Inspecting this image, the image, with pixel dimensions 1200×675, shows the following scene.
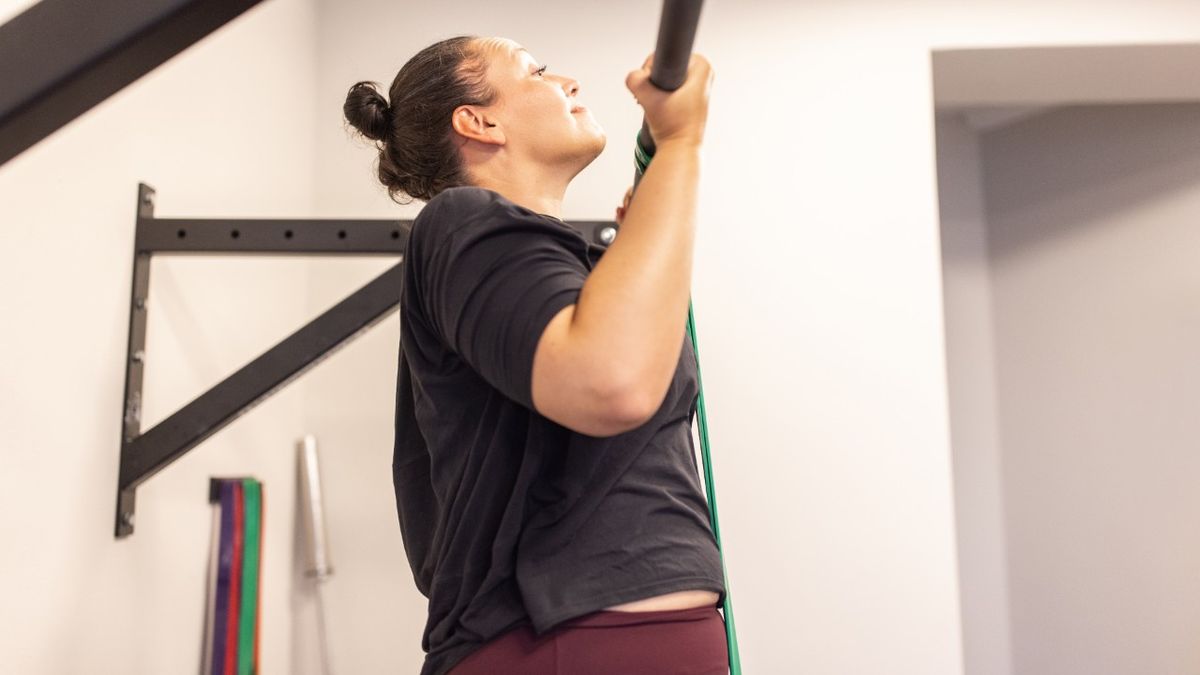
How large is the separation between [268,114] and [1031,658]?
8.60 ft

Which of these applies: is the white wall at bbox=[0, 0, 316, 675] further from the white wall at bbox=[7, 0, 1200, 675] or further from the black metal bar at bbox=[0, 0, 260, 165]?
the black metal bar at bbox=[0, 0, 260, 165]

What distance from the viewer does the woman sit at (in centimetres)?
69

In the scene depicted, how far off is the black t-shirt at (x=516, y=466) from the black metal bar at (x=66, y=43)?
0.95ft

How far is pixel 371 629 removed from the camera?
2.06 metres

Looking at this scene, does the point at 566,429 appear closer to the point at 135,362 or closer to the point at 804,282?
the point at 135,362

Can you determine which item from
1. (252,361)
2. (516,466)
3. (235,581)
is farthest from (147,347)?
(516,466)

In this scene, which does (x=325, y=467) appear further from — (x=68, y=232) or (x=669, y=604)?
(x=669, y=604)

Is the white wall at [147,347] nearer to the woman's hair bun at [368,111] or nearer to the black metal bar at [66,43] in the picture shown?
the woman's hair bun at [368,111]

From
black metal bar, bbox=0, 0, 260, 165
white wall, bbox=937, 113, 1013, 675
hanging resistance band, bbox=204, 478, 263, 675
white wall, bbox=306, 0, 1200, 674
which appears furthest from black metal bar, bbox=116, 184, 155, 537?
white wall, bbox=937, 113, 1013, 675

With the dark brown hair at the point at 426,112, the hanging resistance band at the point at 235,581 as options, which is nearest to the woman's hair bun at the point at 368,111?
the dark brown hair at the point at 426,112

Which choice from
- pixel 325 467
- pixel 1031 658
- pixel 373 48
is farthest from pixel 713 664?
pixel 1031 658

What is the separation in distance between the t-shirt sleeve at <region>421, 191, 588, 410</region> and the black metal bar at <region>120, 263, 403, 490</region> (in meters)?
0.80

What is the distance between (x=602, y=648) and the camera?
0.77m

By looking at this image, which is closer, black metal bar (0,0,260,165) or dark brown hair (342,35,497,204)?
black metal bar (0,0,260,165)
